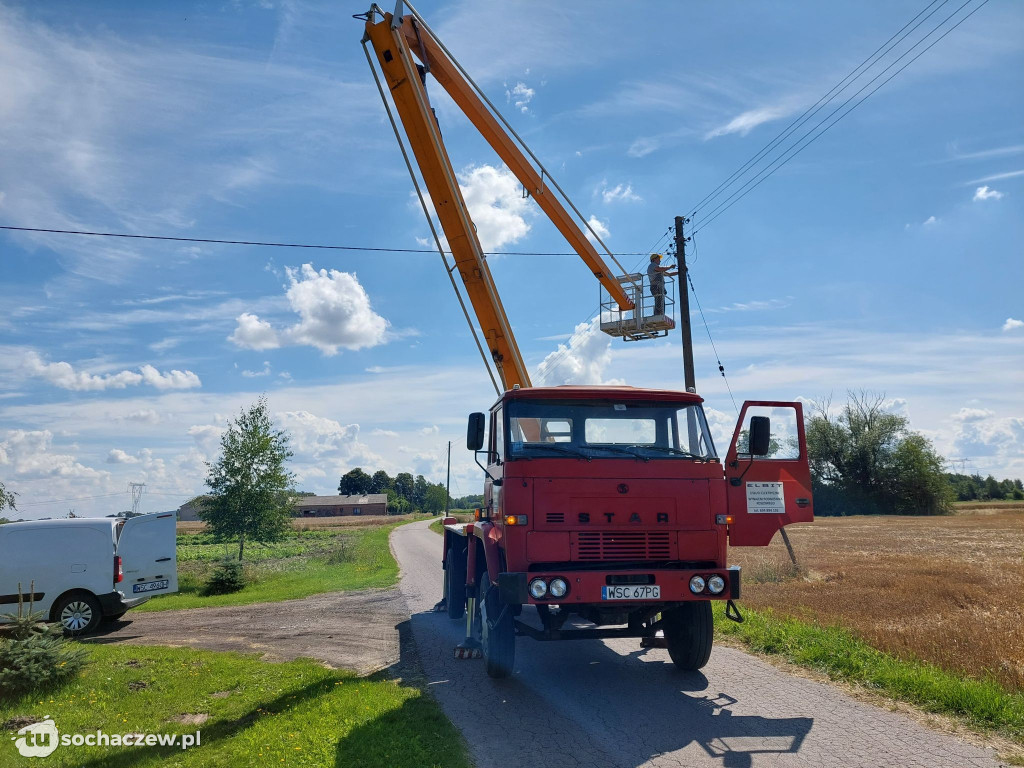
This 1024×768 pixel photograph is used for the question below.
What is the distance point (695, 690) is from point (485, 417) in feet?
11.7

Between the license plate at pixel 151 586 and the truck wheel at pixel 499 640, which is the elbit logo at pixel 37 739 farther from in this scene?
the license plate at pixel 151 586

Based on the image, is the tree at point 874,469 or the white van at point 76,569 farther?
the tree at point 874,469

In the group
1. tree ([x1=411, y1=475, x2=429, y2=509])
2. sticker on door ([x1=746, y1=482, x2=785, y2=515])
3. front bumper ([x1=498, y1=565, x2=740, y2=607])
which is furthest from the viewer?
tree ([x1=411, y1=475, x2=429, y2=509])

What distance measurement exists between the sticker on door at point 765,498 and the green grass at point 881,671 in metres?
1.66

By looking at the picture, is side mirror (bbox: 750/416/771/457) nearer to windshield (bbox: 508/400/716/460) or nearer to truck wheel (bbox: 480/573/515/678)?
windshield (bbox: 508/400/716/460)

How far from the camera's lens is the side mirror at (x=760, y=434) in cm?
691

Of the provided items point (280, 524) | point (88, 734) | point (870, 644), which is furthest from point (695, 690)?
point (280, 524)

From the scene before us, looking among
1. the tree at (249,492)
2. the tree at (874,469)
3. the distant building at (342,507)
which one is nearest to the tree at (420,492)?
the distant building at (342,507)

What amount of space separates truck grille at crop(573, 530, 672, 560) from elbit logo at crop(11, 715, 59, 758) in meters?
4.95

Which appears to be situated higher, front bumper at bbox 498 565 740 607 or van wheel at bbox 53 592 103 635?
front bumper at bbox 498 565 740 607

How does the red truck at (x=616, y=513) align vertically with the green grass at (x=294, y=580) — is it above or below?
above

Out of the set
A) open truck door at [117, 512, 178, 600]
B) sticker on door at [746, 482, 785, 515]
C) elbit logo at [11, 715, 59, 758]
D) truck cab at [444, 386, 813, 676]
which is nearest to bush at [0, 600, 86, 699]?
elbit logo at [11, 715, 59, 758]

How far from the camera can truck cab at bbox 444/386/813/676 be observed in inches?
247

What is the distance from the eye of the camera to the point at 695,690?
6602mm
